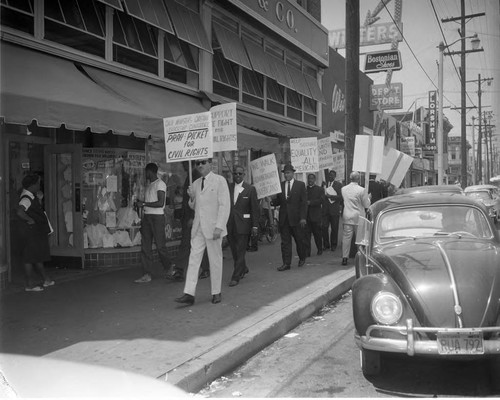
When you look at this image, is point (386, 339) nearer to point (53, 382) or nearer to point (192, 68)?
point (53, 382)

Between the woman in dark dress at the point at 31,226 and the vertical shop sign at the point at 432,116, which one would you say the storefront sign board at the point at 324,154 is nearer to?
the woman in dark dress at the point at 31,226

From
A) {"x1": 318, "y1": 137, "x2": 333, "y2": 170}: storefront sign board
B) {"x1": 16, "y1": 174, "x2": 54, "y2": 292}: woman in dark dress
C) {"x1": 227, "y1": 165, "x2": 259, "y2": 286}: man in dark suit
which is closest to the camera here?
{"x1": 16, "y1": 174, "x2": 54, "y2": 292}: woman in dark dress

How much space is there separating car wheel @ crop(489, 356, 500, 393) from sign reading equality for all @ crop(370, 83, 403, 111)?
23.3 metres

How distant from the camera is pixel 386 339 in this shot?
3.91m

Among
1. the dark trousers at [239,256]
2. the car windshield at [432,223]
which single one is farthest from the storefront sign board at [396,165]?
the car windshield at [432,223]

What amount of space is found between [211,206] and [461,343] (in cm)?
354

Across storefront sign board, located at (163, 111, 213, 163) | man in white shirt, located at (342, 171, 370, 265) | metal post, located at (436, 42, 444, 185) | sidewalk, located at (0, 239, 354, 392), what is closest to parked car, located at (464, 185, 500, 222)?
metal post, located at (436, 42, 444, 185)

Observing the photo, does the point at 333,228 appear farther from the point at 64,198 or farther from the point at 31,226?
the point at 31,226

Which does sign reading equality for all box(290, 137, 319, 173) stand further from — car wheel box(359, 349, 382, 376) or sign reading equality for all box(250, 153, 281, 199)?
car wheel box(359, 349, 382, 376)

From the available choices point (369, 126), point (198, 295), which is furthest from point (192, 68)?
point (369, 126)

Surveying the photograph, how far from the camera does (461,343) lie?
3721 mm

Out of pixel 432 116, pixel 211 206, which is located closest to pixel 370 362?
pixel 211 206

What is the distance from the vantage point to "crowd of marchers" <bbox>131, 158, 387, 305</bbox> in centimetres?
639

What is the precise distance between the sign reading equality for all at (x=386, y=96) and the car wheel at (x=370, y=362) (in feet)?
76.4
